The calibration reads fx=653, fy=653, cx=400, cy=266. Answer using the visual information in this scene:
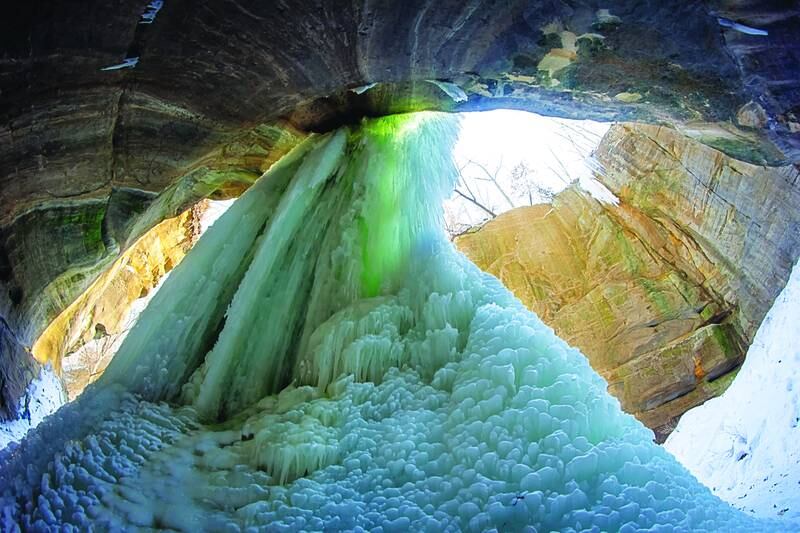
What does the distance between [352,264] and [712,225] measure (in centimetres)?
401

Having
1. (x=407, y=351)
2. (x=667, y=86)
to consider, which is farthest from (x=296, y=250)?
(x=667, y=86)

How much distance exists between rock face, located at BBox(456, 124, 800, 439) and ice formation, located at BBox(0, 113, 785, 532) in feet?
10.0

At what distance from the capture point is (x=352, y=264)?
3.27m

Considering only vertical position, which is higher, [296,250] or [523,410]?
[296,250]

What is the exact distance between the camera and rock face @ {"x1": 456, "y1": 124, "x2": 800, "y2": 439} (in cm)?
557

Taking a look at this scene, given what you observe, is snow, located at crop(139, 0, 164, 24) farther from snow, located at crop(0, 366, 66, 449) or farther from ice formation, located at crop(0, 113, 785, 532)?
snow, located at crop(0, 366, 66, 449)

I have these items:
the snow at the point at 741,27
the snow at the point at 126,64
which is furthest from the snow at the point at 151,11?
the snow at the point at 741,27

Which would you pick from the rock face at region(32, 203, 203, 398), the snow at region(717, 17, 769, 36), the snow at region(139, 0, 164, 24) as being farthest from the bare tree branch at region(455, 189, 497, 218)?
the snow at region(139, 0, 164, 24)

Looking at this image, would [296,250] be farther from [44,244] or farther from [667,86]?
[667,86]

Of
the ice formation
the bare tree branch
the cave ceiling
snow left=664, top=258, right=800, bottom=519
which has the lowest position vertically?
snow left=664, top=258, right=800, bottom=519

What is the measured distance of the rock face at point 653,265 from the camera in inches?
219

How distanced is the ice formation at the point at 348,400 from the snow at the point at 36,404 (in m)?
1.04

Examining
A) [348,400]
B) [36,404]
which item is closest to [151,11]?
[348,400]

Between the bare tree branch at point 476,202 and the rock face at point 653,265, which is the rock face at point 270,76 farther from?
the bare tree branch at point 476,202
